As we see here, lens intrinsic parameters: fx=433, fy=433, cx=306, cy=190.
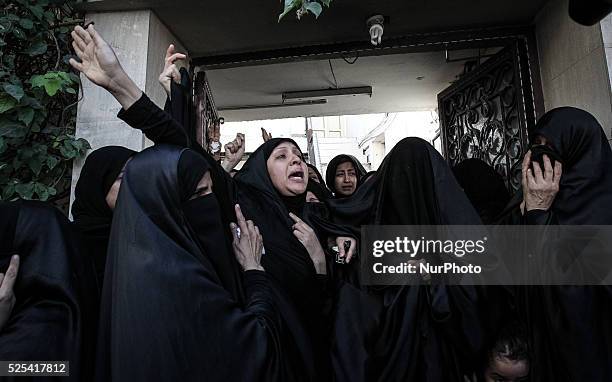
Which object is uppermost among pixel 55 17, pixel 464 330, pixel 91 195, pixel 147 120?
pixel 55 17

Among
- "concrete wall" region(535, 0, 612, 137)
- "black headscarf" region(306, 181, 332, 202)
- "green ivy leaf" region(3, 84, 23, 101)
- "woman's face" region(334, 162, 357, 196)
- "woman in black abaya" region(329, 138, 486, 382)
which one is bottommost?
"woman in black abaya" region(329, 138, 486, 382)

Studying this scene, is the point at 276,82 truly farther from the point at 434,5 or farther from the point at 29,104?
the point at 29,104

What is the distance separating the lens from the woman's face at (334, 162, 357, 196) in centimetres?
360

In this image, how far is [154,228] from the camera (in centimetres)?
136

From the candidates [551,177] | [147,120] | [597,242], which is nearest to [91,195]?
[147,120]

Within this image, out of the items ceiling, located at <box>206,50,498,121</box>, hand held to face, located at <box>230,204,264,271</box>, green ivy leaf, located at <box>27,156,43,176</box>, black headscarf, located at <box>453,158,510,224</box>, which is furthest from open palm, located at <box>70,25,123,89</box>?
ceiling, located at <box>206,50,498,121</box>

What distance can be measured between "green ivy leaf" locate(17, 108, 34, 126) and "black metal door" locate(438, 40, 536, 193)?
3652 millimetres

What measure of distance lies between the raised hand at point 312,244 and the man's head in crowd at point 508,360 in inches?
31.4

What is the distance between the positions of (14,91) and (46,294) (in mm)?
1784

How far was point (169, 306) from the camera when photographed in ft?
4.24

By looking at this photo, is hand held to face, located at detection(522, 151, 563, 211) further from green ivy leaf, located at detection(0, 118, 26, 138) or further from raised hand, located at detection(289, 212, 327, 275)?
green ivy leaf, located at detection(0, 118, 26, 138)

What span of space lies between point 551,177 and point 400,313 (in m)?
0.89

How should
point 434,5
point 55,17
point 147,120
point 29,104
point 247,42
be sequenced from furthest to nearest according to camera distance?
point 247,42 < point 434,5 < point 55,17 < point 29,104 < point 147,120

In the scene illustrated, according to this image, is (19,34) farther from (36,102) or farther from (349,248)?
(349,248)
